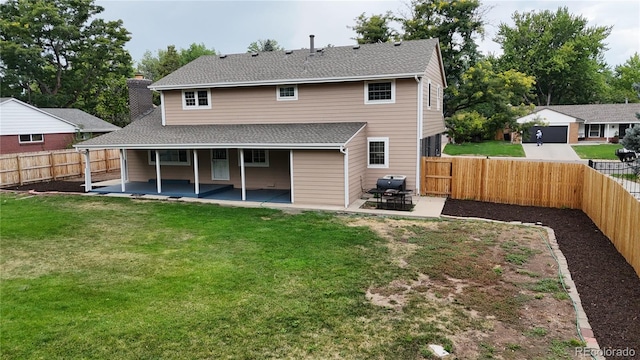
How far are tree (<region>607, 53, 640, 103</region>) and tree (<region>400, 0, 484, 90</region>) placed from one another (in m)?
40.1

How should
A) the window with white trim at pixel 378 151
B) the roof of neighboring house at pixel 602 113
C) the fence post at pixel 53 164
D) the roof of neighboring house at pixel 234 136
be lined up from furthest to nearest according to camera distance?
the roof of neighboring house at pixel 602 113 → the fence post at pixel 53 164 → the window with white trim at pixel 378 151 → the roof of neighboring house at pixel 234 136

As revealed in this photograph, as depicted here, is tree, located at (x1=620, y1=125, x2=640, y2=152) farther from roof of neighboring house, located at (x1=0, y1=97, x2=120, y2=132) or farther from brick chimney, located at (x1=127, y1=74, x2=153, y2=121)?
roof of neighboring house, located at (x1=0, y1=97, x2=120, y2=132)

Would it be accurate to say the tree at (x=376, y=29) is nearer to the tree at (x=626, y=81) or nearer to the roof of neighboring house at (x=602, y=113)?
the roof of neighboring house at (x=602, y=113)

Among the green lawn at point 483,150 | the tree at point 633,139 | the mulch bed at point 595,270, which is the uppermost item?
the tree at point 633,139

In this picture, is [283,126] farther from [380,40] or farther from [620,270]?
[380,40]

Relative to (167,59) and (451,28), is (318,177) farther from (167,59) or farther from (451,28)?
(167,59)

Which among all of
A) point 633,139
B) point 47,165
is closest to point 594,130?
point 633,139

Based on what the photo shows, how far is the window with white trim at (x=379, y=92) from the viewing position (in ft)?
53.4

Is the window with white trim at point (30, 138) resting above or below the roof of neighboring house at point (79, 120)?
below

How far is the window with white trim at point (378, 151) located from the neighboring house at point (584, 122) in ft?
92.2

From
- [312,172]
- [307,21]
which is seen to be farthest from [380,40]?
[312,172]

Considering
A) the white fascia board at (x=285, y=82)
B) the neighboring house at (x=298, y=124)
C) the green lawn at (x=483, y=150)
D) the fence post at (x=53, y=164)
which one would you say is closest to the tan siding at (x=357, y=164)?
the neighboring house at (x=298, y=124)

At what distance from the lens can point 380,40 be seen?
32.2 m

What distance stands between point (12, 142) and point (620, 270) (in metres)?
29.5
